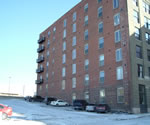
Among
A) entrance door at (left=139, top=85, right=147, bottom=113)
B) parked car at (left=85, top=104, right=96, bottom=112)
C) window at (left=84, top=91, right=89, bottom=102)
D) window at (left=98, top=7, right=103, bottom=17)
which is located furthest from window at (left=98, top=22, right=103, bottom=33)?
parked car at (left=85, top=104, right=96, bottom=112)

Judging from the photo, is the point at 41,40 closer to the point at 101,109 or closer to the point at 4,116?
the point at 101,109

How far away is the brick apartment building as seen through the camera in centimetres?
2911

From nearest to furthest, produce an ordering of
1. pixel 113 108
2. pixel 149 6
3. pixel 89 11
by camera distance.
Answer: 1. pixel 113 108
2. pixel 149 6
3. pixel 89 11

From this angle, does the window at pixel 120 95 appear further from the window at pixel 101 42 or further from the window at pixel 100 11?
the window at pixel 100 11

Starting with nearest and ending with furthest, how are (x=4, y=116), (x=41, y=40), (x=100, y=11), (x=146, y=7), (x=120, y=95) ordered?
(x=4, y=116)
(x=120, y=95)
(x=146, y=7)
(x=100, y=11)
(x=41, y=40)

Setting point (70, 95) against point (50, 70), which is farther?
point (50, 70)

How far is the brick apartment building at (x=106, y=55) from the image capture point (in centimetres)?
2911

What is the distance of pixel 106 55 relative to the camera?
33.1 meters

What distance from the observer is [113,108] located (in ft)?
96.7

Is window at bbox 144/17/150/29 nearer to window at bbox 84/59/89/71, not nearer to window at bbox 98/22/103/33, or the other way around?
window at bbox 98/22/103/33

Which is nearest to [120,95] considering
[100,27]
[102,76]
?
[102,76]

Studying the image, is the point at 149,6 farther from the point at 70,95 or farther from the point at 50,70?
the point at 50,70

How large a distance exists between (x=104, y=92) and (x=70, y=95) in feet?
34.0

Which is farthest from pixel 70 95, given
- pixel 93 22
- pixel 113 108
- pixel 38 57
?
pixel 38 57
